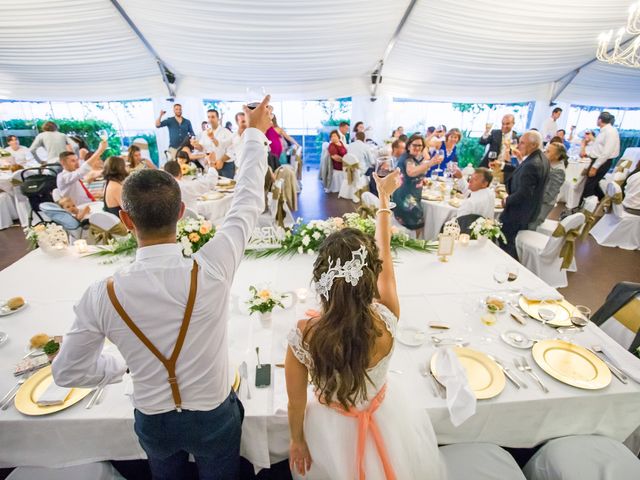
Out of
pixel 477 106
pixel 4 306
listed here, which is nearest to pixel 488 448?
pixel 4 306

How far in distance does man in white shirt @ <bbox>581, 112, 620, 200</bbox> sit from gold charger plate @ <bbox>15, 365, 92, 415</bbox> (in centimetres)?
857

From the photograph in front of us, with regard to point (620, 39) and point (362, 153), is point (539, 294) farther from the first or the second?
point (362, 153)

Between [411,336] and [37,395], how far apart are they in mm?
1778

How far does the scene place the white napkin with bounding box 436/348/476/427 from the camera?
1.38m

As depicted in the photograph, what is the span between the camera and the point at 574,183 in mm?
6914

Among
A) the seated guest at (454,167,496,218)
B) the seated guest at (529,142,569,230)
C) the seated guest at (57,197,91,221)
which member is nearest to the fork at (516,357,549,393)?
the seated guest at (454,167,496,218)

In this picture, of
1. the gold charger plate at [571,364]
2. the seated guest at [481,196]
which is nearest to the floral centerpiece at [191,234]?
the gold charger plate at [571,364]

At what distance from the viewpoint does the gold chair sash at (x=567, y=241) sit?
347 cm

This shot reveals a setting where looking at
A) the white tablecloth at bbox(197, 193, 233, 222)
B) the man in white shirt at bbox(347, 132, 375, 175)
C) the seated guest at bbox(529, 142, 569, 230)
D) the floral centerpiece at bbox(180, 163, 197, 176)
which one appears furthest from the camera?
the man in white shirt at bbox(347, 132, 375, 175)

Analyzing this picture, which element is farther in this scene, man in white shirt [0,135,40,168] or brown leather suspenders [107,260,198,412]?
man in white shirt [0,135,40,168]

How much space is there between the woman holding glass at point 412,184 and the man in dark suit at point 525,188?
0.87 metres

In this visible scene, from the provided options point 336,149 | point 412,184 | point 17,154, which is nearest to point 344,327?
point 412,184

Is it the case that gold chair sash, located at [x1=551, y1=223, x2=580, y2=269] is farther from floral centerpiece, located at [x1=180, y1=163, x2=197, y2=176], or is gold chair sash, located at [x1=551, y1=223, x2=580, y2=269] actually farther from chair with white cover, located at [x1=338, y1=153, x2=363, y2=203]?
floral centerpiece, located at [x1=180, y1=163, x2=197, y2=176]

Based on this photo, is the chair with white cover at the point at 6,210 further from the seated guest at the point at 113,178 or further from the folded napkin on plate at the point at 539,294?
the folded napkin on plate at the point at 539,294
